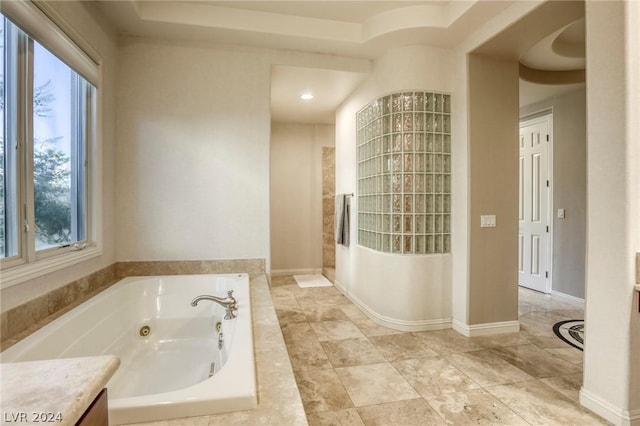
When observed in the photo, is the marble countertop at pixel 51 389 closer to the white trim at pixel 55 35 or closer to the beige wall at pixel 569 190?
the white trim at pixel 55 35

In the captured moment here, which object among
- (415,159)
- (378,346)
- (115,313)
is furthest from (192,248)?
(415,159)

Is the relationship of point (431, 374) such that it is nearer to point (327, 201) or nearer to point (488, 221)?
point (488, 221)

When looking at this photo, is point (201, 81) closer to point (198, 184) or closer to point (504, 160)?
point (198, 184)

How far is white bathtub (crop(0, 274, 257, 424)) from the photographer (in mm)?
1037

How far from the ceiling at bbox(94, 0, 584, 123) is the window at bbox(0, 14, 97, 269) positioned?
0.73 m

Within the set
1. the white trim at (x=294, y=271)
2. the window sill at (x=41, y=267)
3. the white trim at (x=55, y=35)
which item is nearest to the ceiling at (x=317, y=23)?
the white trim at (x=55, y=35)

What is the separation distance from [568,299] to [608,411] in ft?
8.26

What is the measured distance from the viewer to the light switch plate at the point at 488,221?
271cm

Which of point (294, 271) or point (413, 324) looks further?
point (294, 271)

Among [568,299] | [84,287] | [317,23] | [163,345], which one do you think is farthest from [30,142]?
[568,299]

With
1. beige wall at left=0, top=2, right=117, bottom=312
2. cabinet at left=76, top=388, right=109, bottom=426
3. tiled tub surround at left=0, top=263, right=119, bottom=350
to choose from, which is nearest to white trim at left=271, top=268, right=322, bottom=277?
beige wall at left=0, top=2, right=117, bottom=312

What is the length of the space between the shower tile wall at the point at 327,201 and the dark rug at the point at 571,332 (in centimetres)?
300

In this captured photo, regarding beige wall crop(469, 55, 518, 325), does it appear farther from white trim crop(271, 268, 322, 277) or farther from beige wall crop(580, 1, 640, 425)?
white trim crop(271, 268, 322, 277)

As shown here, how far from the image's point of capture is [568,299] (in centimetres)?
372
